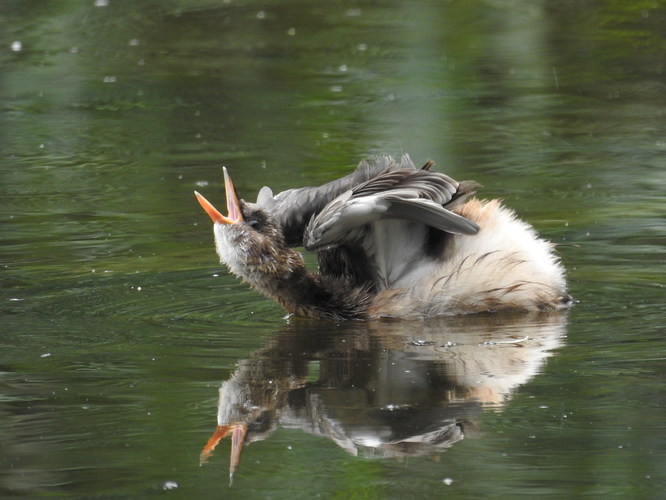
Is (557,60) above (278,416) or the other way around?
above

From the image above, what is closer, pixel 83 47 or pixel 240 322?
pixel 240 322

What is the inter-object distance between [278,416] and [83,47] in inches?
471

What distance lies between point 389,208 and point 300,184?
378 cm

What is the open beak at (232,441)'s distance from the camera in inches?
192

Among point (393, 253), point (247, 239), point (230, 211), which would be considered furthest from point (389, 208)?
point (230, 211)

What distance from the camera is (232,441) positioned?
16.8 feet

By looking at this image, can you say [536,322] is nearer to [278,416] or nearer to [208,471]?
[278,416]

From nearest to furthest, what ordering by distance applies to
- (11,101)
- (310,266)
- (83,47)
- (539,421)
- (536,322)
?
(539,421)
(536,322)
(310,266)
(11,101)
(83,47)

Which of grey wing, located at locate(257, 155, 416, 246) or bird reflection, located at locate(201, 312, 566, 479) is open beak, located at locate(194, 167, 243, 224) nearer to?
grey wing, located at locate(257, 155, 416, 246)

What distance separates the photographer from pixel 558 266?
732 centimetres

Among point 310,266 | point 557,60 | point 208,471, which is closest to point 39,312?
point 310,266

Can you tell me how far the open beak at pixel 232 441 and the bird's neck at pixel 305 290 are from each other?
2.12 m

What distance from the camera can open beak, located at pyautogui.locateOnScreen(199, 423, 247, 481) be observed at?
4879 millimetres

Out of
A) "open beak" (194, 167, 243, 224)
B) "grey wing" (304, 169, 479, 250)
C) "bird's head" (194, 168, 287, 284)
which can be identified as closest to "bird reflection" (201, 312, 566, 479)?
"bird's head" (194, 168, 287, 284)
